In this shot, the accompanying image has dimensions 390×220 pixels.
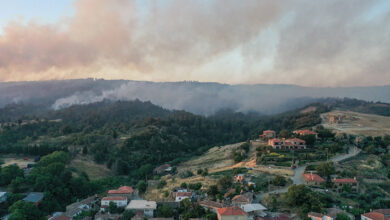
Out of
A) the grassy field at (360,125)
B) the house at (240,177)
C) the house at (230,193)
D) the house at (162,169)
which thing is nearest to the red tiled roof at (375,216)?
the house at (230,193)

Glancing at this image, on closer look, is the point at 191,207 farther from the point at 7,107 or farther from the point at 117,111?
the point at 7,107

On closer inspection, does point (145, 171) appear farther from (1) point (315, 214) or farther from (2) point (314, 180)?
(1) point (315, 214)

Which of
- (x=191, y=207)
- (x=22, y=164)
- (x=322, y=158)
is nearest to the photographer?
(x=191, y=207)

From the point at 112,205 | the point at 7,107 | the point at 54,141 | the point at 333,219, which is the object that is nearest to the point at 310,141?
the point at 333,219

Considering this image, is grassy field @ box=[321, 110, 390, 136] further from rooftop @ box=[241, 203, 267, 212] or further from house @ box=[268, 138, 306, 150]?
rooftop @ box=[241, 203, 267, 212]

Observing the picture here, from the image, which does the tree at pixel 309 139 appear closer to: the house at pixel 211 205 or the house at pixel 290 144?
the house at pixel 290 144

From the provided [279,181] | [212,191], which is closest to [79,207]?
[212,191]
